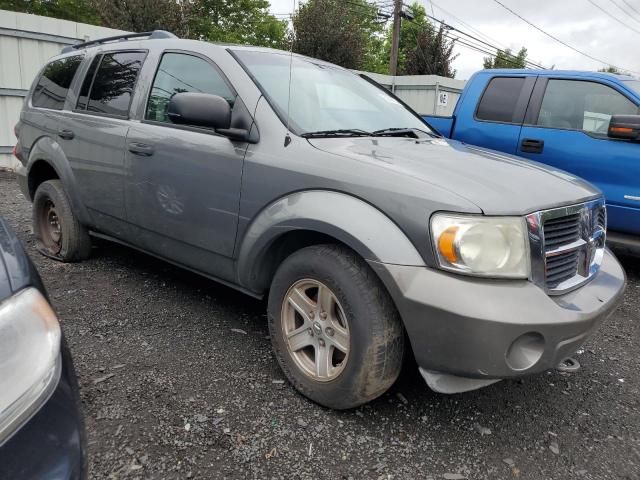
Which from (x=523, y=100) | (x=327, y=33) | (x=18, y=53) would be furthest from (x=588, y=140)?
(x=327, y=33)

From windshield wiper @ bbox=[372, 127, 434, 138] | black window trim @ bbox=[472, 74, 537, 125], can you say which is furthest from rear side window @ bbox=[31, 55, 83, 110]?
black window trim @ bbox=[472, 74, 537, 125]

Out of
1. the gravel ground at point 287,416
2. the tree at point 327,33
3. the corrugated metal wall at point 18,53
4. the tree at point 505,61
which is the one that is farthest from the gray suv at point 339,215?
the tree at point 505,61

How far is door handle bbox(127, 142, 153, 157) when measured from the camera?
122 inches

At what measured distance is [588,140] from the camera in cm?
443

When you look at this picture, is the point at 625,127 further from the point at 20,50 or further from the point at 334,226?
the point at 20,50

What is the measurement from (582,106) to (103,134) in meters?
4.11

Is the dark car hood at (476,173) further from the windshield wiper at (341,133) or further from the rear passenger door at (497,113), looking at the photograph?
the rear passenger door at (497,113)

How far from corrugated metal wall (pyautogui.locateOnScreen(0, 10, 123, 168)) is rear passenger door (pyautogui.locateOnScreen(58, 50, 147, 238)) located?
18.3 feet

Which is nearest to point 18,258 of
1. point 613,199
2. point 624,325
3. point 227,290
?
point 227,290

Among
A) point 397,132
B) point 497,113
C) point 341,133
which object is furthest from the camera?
point 497,113

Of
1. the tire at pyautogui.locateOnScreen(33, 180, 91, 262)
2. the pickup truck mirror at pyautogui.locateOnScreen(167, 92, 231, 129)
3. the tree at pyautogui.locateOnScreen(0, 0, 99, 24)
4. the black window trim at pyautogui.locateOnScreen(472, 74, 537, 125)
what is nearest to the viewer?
the pickup truck mirror at pyautogui.locateOnScreen(167, 92, 231, 129)

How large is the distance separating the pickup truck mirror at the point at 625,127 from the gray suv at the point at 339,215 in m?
1.83

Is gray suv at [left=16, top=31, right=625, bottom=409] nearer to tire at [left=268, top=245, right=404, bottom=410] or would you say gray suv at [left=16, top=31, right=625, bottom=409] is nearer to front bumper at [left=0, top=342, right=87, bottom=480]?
tire at [left=268, top=245, right=404, bottom=410]

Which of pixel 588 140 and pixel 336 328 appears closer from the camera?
pixel 336 328
